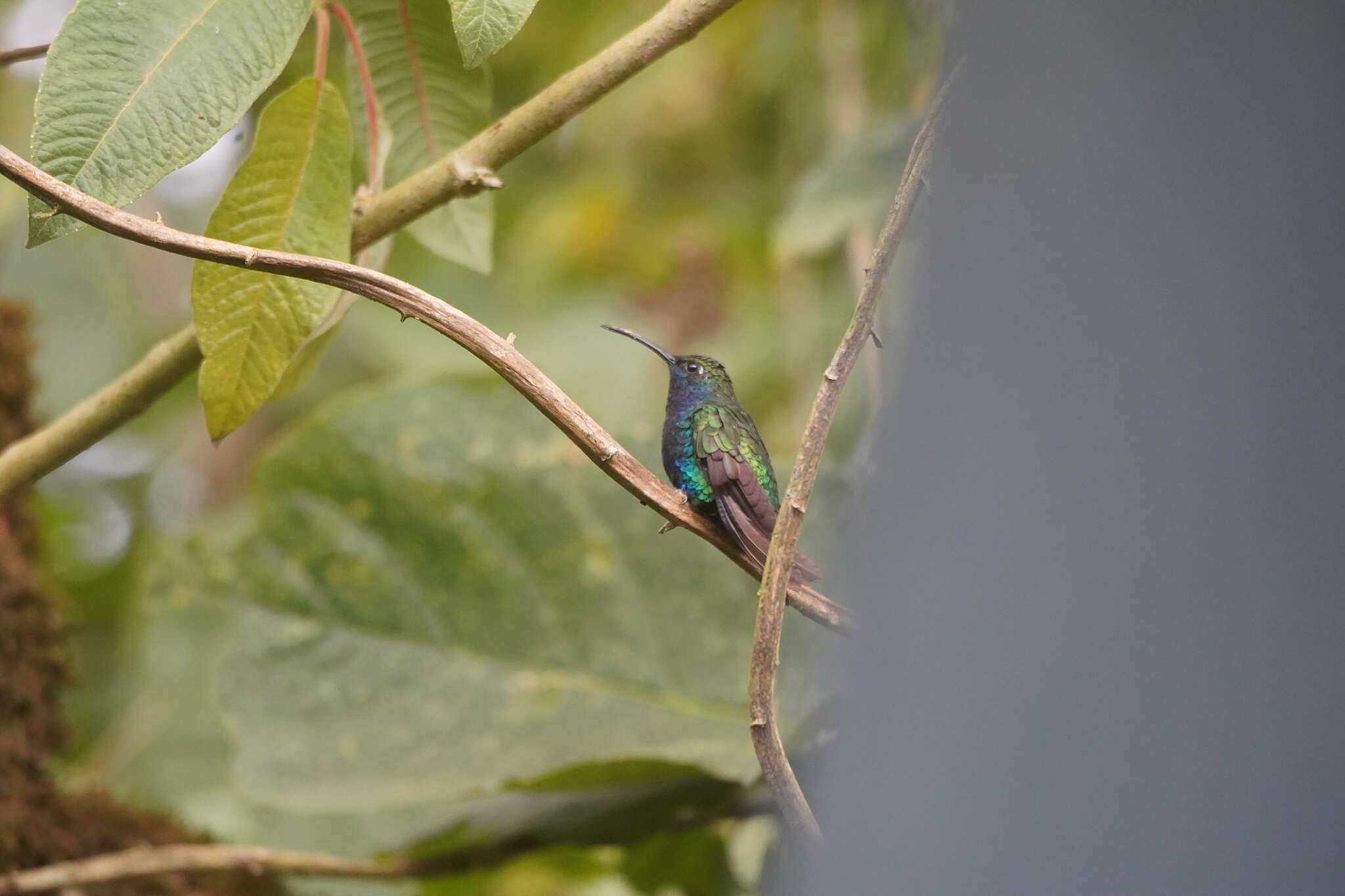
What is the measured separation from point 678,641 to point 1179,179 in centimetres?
118

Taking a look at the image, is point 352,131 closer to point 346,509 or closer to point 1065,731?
point 1065,731

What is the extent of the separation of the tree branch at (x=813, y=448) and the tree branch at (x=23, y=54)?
589 mm

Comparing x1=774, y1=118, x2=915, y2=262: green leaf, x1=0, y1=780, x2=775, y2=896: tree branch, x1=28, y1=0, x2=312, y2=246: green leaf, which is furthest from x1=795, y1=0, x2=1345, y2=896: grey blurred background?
x1=774, y1=118, x2=915, y2=262: green leaf

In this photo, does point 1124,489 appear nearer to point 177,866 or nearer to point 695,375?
point 695,375

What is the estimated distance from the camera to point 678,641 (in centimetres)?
162

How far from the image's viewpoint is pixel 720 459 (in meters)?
0.82

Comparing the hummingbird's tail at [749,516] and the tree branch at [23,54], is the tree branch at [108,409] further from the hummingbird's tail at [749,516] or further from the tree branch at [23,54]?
the hummingbird's tail at [749,516]

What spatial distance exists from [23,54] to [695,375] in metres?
0.56

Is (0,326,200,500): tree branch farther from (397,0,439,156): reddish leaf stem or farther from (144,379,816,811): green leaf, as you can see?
(144,379,816,811): green leaf

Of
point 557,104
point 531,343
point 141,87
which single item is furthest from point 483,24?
point 531,343

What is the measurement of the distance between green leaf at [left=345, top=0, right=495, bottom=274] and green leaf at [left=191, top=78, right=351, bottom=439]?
0.10m

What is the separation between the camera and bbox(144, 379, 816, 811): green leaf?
1.61 meters

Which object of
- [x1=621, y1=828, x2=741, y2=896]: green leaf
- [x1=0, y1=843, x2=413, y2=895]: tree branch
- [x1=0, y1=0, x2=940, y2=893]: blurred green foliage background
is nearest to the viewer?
[x1=0, y1=843, x2=413, y2=895]: tree branch

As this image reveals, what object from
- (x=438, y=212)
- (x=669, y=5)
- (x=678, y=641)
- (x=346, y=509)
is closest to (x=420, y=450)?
(x=346, y=509)
